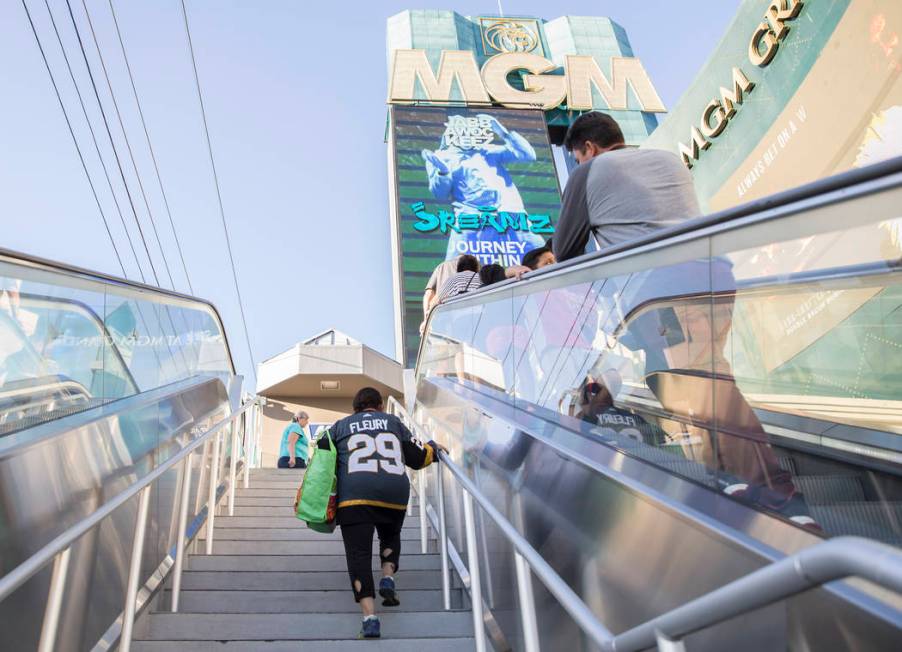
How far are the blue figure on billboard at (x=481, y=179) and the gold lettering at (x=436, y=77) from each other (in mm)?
1125

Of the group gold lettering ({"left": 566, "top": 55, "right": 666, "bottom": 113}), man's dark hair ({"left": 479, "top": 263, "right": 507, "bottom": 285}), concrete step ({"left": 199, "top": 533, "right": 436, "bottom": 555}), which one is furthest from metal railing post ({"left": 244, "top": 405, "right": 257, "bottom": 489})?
gold lettering ({"left": 566, "top": 55, "right": 666, "bottom": 113})

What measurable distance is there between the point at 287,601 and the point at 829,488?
2.69 metres

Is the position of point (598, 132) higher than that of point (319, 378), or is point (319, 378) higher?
point (598, 132)

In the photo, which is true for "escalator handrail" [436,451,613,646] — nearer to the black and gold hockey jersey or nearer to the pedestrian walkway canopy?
the black and gold hockey jersey

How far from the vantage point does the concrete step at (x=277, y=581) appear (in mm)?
3957

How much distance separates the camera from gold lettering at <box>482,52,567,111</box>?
26953 millimetres

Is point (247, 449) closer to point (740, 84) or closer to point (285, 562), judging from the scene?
point (285, 562)

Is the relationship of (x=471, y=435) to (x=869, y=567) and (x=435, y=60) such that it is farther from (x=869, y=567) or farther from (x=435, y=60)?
(x=435, y=60)

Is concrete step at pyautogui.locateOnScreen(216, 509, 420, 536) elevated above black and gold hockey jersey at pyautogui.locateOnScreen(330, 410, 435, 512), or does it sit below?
below

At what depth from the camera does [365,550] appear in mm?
3602

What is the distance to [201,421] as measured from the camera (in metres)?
5.53

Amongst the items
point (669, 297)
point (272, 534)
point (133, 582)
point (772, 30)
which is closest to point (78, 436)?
point (133, 582)

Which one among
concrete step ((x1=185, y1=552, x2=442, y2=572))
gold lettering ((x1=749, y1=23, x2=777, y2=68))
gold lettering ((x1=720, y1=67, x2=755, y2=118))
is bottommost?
concrete step ((x1=185, y1=552, x2=442, y2=572))

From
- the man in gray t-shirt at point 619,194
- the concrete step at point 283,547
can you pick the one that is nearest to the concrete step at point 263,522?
the concrete step at point 283,547
